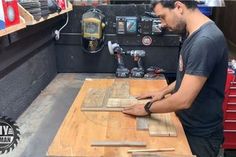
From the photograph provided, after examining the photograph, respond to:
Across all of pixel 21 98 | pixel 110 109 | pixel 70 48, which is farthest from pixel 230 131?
pixel 21 98

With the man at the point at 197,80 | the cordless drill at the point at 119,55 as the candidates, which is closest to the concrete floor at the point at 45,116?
the cordless drill at the point at 119,55

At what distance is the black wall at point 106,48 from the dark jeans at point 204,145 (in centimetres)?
111

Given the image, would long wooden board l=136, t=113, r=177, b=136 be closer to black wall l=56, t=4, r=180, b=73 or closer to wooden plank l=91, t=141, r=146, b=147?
wooden plank l=91, t=141, r=146, b=147

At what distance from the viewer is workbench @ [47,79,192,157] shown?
3.47 feet

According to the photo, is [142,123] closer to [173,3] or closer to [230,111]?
[173,3]

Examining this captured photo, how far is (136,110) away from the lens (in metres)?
1.35

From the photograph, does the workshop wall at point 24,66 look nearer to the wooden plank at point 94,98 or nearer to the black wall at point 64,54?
the black wall at point 64,54

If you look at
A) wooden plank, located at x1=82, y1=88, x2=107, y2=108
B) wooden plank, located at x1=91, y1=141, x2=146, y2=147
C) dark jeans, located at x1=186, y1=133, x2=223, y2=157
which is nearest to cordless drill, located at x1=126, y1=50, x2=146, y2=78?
wooden plank, located at x1=82, y1=88, x2=107, y2=108

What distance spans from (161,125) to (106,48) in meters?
1.25

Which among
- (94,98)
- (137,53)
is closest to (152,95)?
(94,98)

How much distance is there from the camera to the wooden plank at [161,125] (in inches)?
46.4

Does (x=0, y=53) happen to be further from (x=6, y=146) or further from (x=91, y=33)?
(x=91, y=33)

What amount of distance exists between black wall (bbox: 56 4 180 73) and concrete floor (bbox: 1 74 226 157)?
127 millimetres

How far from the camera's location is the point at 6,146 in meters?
1.31
